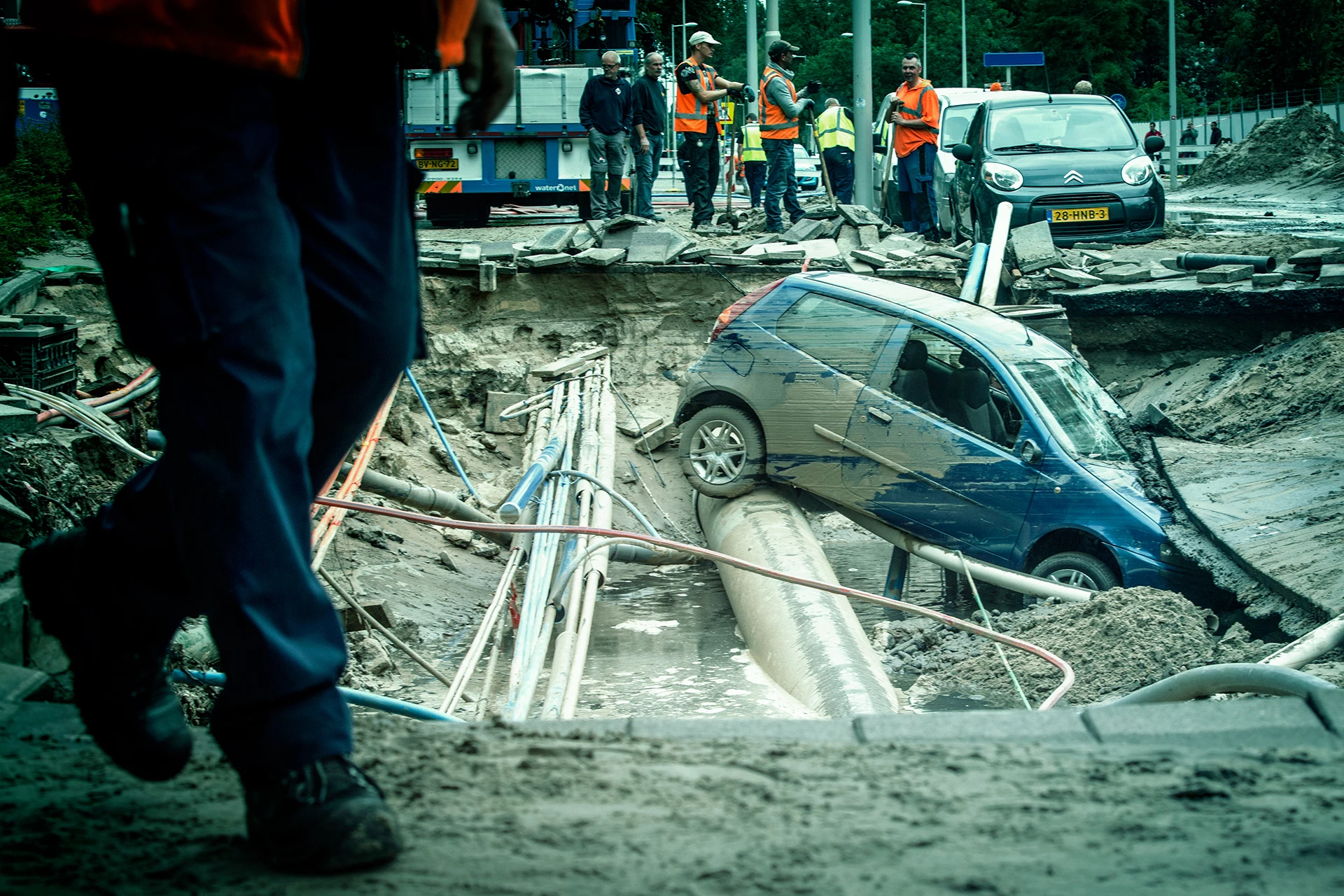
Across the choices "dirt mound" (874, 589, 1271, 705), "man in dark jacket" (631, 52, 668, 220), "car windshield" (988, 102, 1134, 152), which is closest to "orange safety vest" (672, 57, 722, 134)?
"man in dark jacket" (631, 52, 668, 220)

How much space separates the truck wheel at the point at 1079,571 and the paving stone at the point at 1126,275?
5017 millimetres

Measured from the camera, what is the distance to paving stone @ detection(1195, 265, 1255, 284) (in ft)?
37.9

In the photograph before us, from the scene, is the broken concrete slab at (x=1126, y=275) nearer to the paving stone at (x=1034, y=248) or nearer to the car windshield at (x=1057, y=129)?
the paving stone at (x=1034, y=248)

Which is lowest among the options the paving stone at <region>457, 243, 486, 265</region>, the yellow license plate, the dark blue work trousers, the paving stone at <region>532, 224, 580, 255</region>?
the dark blue work trousers

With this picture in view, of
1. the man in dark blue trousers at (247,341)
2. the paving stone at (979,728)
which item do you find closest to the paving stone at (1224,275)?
the paving stone at (979,728)

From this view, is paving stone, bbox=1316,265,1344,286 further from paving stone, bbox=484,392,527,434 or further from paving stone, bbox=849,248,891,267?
paving stone, bbox=484,392,527,434

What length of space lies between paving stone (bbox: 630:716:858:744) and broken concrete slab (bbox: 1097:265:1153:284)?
1049 cm

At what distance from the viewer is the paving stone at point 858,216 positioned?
13688mm

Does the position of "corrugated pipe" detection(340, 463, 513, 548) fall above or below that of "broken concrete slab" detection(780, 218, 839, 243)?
below

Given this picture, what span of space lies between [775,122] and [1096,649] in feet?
33.2

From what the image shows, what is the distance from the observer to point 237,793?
1.89 m

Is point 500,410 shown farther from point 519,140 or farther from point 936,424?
point 519,140

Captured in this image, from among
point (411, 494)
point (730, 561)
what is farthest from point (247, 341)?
point (411, 494)

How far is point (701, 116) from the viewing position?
16.3m
